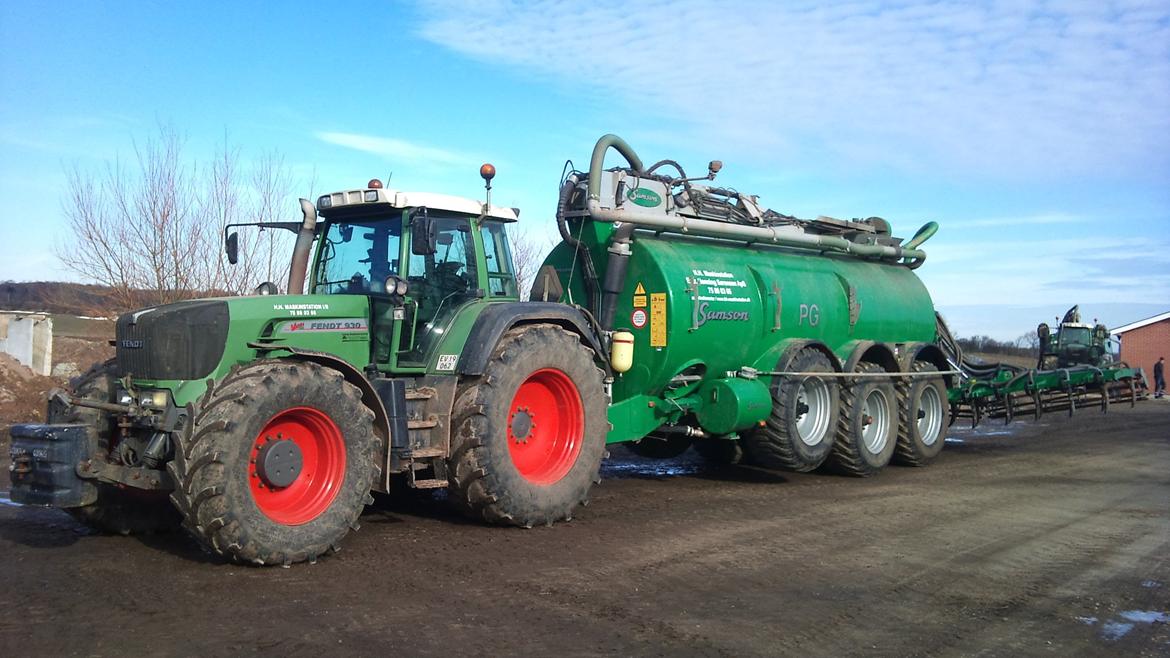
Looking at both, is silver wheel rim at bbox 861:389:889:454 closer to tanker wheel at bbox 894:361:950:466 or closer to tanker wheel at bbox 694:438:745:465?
tanker wheel at bbox 894:361:950:466

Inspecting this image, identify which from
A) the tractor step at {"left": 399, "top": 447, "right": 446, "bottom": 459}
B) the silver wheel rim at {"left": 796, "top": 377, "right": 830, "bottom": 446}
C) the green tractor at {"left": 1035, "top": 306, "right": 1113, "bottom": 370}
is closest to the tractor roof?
the tractor step at {"left": 399, "top": 447, "right": 446, "bottom": 459}

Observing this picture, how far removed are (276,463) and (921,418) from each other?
30.8ft

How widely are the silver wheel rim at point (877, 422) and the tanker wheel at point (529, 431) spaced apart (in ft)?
15.8

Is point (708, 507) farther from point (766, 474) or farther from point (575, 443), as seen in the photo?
point (766, 474)

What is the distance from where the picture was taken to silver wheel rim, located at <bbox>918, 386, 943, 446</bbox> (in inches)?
520

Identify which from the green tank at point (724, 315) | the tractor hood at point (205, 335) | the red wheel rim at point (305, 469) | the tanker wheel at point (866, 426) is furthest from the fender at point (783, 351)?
the red wheel rim at point (305, 469)

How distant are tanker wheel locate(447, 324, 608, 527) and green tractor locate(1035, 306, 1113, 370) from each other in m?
16.6

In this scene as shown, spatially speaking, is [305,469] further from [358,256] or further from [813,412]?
[813,412]

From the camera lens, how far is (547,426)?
8.61 metres

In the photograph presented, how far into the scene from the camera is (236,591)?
5.76m

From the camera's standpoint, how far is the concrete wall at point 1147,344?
4072 cm

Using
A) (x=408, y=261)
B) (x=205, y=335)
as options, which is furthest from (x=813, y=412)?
(x=205, y=335)

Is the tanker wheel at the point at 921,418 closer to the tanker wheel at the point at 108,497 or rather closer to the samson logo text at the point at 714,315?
the samson logo text at the point at 714,315

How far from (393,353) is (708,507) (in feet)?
11.2
